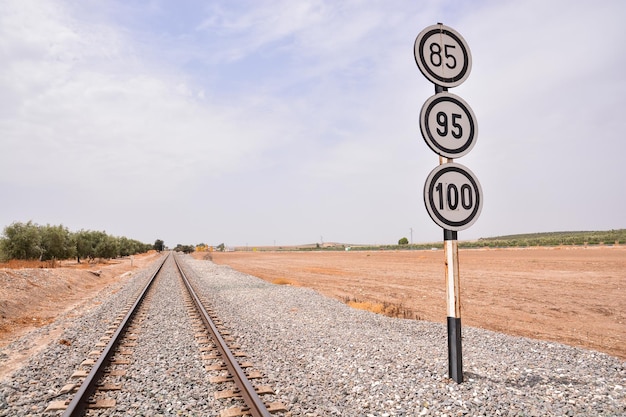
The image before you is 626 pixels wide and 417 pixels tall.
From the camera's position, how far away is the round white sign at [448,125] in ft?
17.1

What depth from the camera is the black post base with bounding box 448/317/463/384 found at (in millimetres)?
5387

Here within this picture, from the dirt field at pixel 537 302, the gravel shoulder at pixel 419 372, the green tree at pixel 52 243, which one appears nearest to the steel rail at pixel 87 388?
the gravel shoulder at pixel 419 372

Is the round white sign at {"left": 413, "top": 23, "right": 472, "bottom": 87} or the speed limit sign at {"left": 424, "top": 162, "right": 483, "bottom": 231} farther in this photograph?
the round white sign at {"left": 413, "top": 23, "right": 472, "bottom": 87}

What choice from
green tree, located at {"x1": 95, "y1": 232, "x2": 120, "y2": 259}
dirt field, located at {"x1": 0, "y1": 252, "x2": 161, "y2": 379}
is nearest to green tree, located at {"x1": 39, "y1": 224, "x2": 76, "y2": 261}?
dirt field, located at {"x1": 0, "y1": 252, "x2": 161, "y2": 379}

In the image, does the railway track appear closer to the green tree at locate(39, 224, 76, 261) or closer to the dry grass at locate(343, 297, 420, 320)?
the dry grass at locate(343, 297, 420, 320)

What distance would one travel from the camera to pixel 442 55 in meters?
5.56

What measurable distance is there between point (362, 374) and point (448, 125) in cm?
407

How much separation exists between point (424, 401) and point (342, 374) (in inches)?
63.8

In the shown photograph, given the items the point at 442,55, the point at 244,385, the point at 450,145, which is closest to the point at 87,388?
the point at 244,385

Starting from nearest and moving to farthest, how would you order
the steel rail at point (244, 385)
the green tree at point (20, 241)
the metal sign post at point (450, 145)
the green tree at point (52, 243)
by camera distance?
1. the steel rail at point (244, 385)
2. the metal sign post at point (450, 145)
3. the green tree at point (20, 241)
4. the green tree at point (52, 243)

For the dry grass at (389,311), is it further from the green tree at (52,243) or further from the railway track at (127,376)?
the green tree at (52,243)

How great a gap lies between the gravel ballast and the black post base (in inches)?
5.3

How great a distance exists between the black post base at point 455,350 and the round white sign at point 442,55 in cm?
330

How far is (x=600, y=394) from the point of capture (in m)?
5.16
